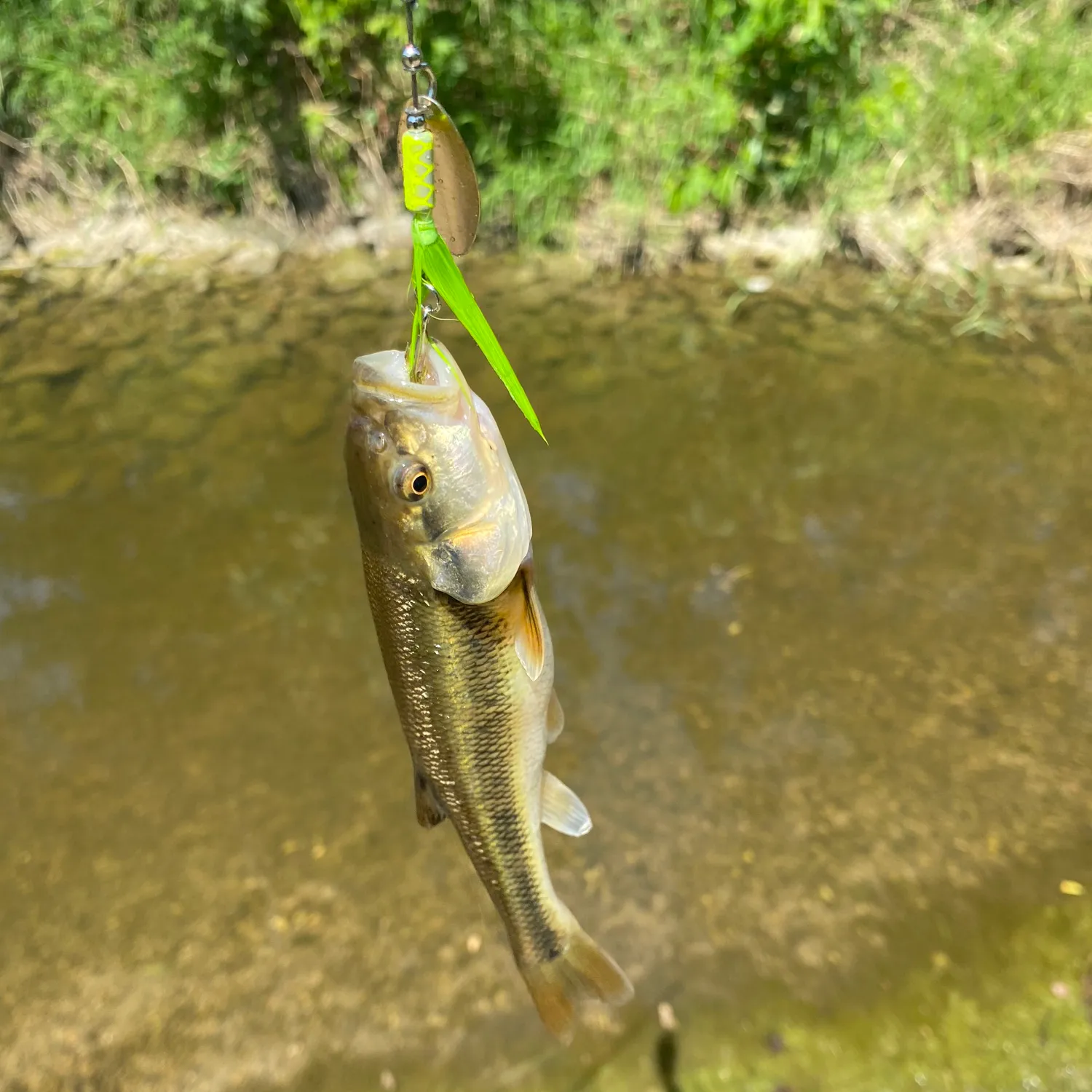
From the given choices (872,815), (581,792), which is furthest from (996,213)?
(581,792)

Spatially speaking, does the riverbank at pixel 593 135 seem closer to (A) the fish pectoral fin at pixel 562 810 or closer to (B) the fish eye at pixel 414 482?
(A) the fish pectoral fin at pixel 562 810

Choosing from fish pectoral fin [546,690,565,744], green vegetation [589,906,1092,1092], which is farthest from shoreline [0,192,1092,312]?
fish pectoral fin [546,690,565,744]

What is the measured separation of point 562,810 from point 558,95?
5301 mm

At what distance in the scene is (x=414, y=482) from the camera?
1382 mm

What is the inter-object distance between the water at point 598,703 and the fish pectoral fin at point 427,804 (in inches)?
49.3

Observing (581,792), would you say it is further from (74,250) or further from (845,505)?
(74,250)

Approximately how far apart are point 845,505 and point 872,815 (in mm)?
1721

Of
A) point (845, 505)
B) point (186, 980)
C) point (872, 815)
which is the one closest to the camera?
point (186, 980)

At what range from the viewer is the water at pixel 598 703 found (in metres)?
2.64

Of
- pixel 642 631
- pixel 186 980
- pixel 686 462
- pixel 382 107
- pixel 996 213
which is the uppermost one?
pixel 382 107

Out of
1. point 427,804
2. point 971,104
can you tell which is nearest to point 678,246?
point 971,104

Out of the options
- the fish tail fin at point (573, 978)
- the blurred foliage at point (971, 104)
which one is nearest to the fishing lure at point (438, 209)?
the fish tail fin at point (573, 978)

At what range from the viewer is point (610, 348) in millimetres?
5293

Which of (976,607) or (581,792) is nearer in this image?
(581,792)
